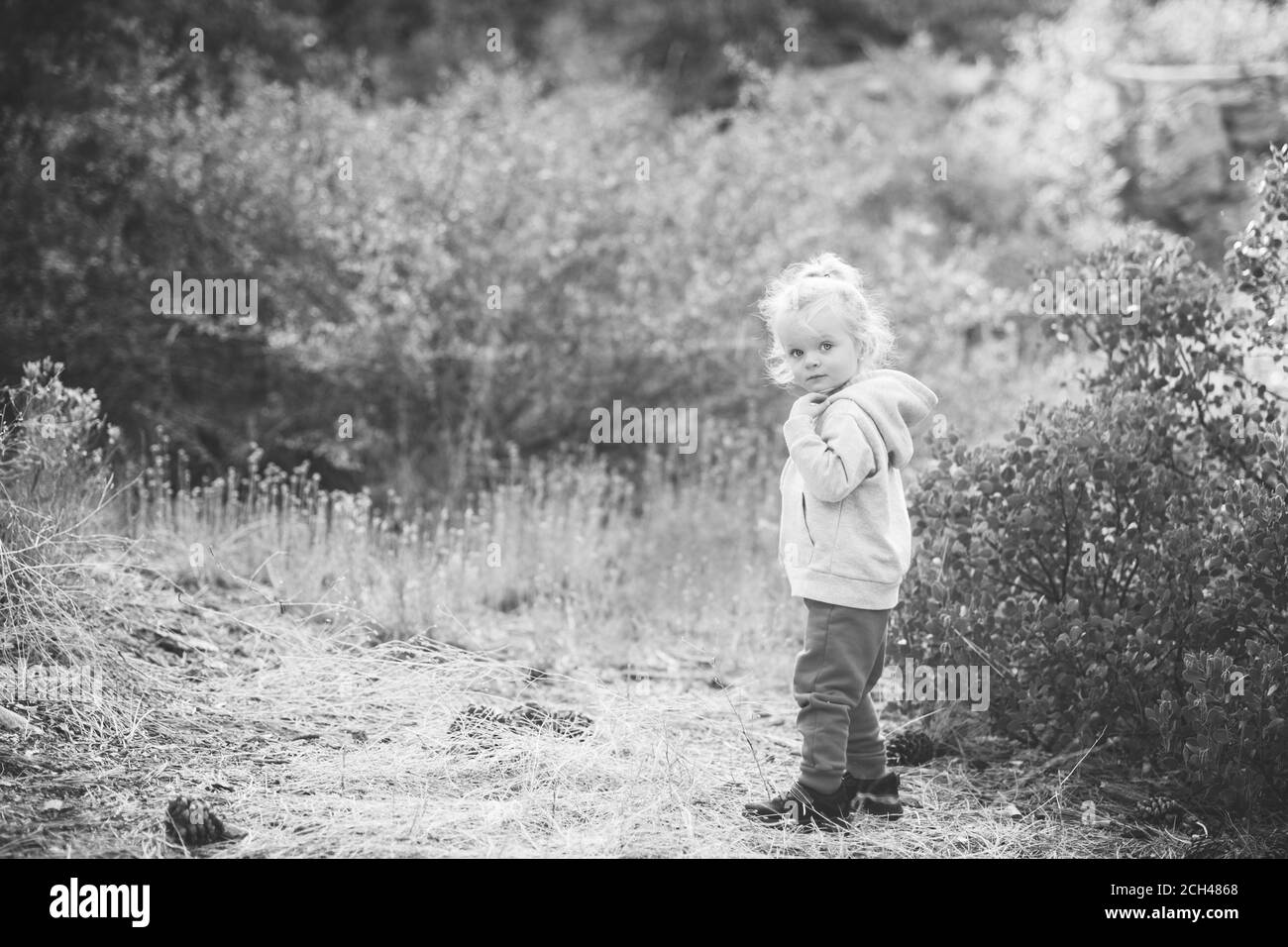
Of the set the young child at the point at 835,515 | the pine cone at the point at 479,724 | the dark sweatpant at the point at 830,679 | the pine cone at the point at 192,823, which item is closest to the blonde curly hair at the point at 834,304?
the young child at the point at 835,515

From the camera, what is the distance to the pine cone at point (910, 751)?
4125mm

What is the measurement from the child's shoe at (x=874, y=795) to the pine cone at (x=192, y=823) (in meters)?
1.76

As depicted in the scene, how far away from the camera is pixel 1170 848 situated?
3482mm

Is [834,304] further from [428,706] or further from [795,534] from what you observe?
[428,706]

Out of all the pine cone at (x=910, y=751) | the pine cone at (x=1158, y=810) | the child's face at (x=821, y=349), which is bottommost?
the pine cone at (x=1158, y=810)

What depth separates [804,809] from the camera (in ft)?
11.2

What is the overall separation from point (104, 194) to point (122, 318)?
1.00 metres

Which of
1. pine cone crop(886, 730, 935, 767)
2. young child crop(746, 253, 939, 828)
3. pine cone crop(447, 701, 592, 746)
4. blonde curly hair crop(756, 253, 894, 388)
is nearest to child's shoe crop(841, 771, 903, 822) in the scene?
young child crop(746, 253, 939, 828)

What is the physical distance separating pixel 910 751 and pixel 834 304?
1690 millimetres

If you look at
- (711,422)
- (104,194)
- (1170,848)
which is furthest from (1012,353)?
(104,194)

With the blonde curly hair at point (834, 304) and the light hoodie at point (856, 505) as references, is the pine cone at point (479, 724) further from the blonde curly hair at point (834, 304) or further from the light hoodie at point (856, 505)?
the blonde curly hair at point (834, 304)

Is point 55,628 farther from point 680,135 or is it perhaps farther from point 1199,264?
point 680,135

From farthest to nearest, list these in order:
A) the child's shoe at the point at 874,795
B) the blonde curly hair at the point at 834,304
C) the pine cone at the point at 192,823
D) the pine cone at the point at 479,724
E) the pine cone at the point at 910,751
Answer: the pine cone at the point at 910,751 → the pine cone at the point at 479,724 → the child's shoe at the point at 874,795 → the blonde curly hair at the point at 834,304 → the pine cone at the point at 192,823

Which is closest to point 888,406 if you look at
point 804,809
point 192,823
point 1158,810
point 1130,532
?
point 804,809
